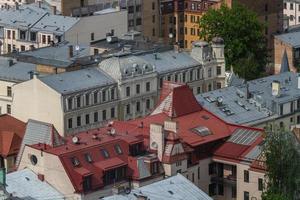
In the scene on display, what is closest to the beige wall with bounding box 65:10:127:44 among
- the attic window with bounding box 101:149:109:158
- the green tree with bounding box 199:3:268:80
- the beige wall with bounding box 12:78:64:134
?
the green tree with bounding box 199:3:268:80

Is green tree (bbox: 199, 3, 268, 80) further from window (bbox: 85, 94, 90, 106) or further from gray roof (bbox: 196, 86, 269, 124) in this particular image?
window (bbox: 85, 94, 90, 106)

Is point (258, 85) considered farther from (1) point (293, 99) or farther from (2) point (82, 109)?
(2) point (82, 109)

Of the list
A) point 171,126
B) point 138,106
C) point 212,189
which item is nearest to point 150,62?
point 138,106

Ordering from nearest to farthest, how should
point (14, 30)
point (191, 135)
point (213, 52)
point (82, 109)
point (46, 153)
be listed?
point (46, 153)
point (191, 135)
point (82, 109)
point (213, 52)
point (14, 30)

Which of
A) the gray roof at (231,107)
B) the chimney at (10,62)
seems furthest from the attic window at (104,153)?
the chimney at (10,62)

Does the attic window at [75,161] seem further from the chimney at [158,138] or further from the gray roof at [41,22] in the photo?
the gray roof at [41,22]

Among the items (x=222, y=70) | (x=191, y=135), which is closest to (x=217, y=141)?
(x=191, y=135)
